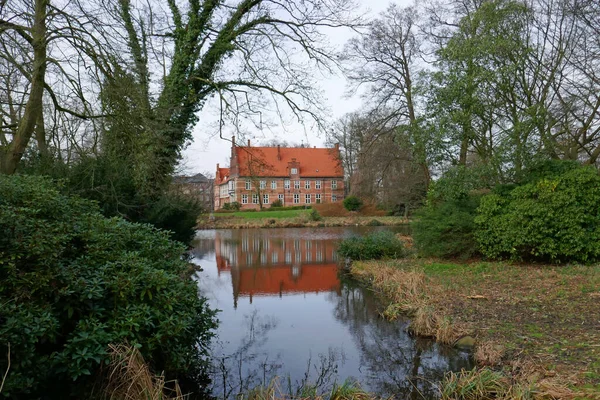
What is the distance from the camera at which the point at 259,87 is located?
13.1 m

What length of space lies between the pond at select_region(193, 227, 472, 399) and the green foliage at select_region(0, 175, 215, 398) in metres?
1.17

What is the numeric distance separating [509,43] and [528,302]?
8.58m

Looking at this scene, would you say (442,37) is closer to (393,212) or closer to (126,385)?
(126,385)

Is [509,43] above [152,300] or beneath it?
above

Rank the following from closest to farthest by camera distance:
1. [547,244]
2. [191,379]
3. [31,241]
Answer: [31,241] < [191,379] < [547,244]

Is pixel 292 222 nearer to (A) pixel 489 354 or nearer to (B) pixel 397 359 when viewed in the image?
(B) pixel 397 359

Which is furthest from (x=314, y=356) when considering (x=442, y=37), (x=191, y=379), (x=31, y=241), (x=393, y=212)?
(x=393, y=212)

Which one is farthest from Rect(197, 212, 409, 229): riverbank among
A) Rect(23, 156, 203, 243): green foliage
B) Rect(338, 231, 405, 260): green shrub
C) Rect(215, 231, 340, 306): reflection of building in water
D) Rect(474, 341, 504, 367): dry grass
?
Rect(474, 341, 504, 367): dry grass

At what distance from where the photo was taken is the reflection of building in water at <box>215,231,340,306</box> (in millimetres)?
11727

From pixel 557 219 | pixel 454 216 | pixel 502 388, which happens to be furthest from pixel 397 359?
pixel 454 216

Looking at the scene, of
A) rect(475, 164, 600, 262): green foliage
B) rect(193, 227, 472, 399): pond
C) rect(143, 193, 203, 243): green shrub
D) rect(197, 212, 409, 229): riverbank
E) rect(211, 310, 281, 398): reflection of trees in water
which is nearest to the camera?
rect(211, 310, 281, 398): reflection of trees in water

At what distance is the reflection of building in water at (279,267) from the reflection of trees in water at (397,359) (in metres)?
3.30

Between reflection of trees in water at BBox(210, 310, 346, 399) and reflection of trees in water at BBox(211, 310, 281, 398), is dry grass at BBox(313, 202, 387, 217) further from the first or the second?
reflection of trees in water at BBox(210, 310, 346, 399)

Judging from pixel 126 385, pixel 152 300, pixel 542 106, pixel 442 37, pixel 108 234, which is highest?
pixel 442 37
